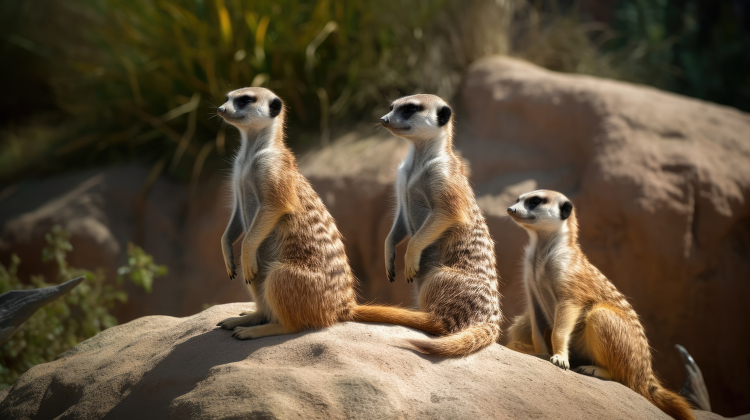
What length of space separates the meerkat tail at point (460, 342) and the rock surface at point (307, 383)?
3cm

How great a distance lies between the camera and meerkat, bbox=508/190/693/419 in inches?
95.9

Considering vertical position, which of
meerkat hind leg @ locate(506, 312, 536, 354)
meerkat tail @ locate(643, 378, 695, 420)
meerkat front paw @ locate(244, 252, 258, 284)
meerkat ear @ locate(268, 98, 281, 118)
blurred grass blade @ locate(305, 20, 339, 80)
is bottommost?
meerkat tail @ locate(643, 378, 695, 420)

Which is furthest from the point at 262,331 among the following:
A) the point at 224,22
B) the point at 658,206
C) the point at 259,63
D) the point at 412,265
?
the point at 224,22

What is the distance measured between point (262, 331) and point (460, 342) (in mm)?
800

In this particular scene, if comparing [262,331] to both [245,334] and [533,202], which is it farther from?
[533,202]

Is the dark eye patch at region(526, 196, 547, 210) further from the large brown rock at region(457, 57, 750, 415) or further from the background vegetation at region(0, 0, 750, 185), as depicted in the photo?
the background vegetation at region(0, 0, 750, 185)

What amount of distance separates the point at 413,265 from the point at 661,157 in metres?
2.60

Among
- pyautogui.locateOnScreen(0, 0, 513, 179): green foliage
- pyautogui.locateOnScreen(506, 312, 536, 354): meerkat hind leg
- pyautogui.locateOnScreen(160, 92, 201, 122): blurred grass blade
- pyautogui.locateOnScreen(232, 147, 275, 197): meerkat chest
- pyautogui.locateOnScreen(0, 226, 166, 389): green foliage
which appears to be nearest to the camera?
pyautogui.locateOnScreen(232, 147, 275, 197): meerkat chest

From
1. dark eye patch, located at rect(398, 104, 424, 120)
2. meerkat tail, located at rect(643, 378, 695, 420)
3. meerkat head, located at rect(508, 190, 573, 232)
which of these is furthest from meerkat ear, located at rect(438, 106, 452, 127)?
meerkat tail, located at rect(643, 378, 695, 420)

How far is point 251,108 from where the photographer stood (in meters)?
2.29

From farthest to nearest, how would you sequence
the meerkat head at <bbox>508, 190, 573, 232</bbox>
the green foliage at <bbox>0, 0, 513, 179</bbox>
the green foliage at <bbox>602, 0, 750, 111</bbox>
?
the green foliage at <bbox>602, 0, 750, 111</bbox> < the green foliage at <bbox>0, 0, 513, 179</bbox> < the meerkat head at <bbox>508, 190, 573, 232</bbox>

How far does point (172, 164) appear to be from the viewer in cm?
538

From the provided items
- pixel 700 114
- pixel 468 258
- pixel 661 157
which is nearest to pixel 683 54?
pixel 700 114

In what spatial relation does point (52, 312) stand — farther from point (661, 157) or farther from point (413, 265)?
point (661, 157)
